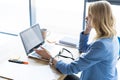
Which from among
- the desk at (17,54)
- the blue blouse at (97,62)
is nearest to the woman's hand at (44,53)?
the desk at (17,54)

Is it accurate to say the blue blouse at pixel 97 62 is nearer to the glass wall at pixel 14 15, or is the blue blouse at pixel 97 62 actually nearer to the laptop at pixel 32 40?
the laptop at pixel 32 40

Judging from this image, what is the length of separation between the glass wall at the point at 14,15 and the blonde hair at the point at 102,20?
2.66 meters

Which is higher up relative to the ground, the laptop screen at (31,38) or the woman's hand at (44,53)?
the laptop screen at (31,38)

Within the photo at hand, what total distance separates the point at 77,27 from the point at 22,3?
3.94 feet

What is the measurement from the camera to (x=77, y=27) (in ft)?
12.1

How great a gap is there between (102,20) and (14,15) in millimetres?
3010

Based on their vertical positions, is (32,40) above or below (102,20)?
below

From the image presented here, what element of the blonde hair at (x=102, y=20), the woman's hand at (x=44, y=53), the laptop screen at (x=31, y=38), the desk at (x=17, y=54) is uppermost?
the blonde hair at (x=102, y=20)

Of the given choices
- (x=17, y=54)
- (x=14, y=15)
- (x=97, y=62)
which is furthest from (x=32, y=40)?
(x=14, y=15)

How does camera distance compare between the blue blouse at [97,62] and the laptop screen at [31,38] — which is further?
the laptop screen at [31,38]

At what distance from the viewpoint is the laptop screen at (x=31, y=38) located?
69.6 inches

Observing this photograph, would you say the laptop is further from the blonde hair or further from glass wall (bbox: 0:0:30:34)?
glass wall (bbox: 0:0:30:34)

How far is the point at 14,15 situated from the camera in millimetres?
4156

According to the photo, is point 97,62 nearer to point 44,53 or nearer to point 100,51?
point 100,51
